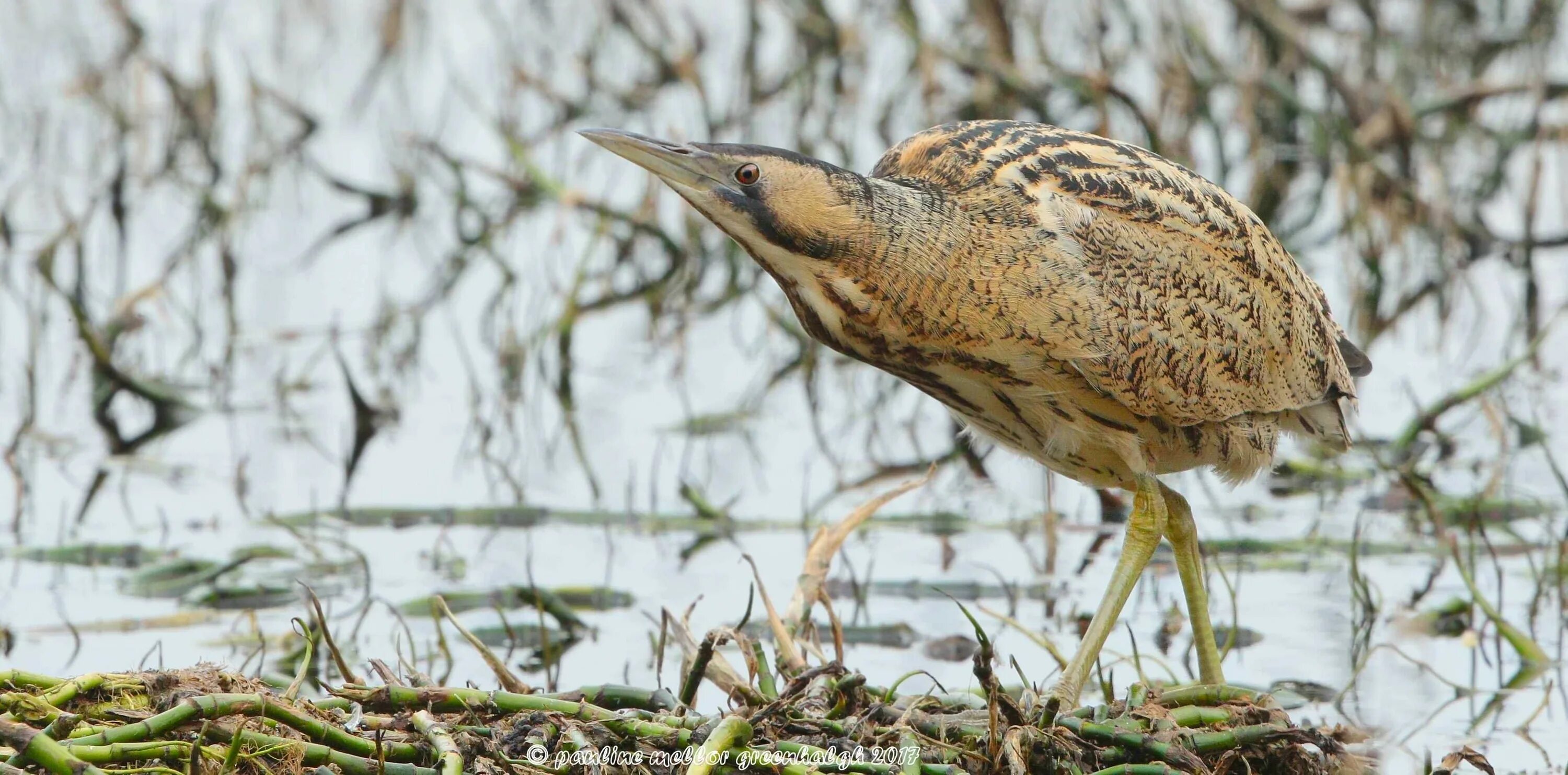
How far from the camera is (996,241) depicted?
3084 millimetres

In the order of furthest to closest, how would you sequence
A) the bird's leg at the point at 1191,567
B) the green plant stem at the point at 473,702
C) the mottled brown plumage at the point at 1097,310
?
the bird's leg at the point at 1191,567 → the mottled brown plumage at the point at 1097,310 → the green plant stem at the point at 473,702

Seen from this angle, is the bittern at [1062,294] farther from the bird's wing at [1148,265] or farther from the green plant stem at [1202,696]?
the green plant stem at [1202,696]

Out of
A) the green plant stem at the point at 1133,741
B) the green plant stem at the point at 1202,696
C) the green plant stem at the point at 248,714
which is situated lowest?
the green plant stem at the point at 248,714

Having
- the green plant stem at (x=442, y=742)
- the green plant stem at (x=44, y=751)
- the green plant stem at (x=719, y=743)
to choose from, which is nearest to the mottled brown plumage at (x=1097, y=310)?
the green plant stem at (x=719, y=743)

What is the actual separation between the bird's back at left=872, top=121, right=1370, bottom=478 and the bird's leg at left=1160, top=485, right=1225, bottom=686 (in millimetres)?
90

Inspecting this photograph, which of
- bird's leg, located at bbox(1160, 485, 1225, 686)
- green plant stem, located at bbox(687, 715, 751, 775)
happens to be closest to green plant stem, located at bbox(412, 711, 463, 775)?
green plant stem, located at bbox(687, 715, 751, 775)

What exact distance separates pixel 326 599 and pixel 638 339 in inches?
95.8

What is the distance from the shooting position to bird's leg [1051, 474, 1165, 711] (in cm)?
304

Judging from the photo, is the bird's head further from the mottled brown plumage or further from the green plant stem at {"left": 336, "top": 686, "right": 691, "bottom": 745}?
the green plant stem at {"left": 336, "top": 686, "right": 691, "bottom": 745}

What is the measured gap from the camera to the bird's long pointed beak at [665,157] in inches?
114

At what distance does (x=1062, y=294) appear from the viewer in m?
3.09

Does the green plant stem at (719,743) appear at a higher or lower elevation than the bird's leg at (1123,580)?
Result: lower

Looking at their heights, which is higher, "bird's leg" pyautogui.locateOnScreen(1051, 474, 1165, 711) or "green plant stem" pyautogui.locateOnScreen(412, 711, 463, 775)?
"bird's leg" pyautogui.locateOnScreen(1051, 474, 1165, 711)

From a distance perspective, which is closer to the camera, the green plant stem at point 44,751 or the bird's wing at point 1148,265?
the green plant stem at point 44,751
